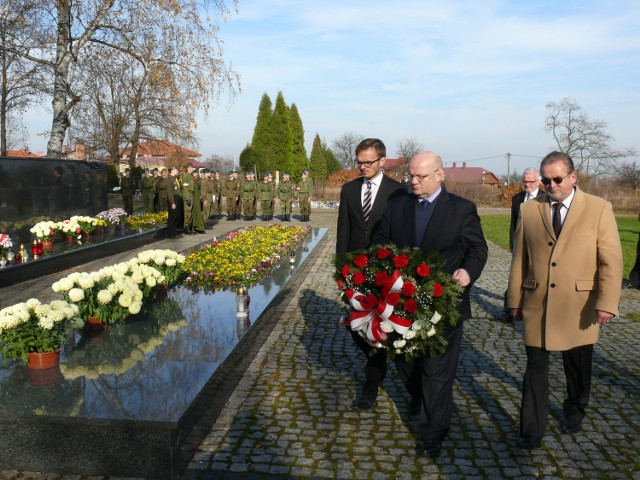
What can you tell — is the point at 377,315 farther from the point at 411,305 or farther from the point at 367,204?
the point at 367,204

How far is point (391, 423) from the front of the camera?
4.39 meters

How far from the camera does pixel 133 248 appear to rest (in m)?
14.4

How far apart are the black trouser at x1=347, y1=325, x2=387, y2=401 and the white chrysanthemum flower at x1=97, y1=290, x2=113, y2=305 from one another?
2213 mm

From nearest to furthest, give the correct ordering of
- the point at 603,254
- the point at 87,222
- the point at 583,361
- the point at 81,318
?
the point at 603,254 < the point at 583,361 < the point at 81,318 < the point at 87,222

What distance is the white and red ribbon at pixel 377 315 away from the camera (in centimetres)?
355

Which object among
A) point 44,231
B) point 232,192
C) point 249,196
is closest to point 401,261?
point 44,231

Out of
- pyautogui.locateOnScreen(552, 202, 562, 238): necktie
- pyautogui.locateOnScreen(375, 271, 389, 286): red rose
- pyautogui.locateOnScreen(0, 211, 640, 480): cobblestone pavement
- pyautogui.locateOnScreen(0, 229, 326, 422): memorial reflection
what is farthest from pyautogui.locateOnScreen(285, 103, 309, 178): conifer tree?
pyautogui.locateOnScreen(375, 271, 389, 286): red rose

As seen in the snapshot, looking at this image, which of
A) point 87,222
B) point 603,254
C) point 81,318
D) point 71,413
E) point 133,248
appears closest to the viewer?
point 71,413

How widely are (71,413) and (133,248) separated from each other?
1126cm

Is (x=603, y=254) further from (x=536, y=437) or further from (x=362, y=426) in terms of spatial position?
(x=362, y=426)

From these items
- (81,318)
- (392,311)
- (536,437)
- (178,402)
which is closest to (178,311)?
(81,318)

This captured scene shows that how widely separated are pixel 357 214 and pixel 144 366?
6.66ft

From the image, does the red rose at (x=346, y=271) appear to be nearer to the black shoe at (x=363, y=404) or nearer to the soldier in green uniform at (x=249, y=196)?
the black shoe at (x=363, y=404)

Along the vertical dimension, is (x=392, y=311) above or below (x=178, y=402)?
above
